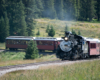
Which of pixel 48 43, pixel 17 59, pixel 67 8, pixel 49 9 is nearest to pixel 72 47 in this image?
pixel 17 59

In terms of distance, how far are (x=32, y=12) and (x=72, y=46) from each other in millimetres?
47645

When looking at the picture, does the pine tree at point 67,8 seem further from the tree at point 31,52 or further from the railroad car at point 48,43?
the tree at point 31,52

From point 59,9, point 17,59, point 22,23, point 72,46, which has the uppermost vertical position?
point 59,9

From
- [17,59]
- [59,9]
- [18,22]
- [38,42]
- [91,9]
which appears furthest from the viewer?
[59,9]

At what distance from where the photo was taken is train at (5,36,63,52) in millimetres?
35031

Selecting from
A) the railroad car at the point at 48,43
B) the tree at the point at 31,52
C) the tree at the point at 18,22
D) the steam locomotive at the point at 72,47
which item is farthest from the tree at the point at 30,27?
the steam locomotive at the point at 72,47

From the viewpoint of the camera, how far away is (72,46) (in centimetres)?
1914

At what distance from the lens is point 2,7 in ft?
226

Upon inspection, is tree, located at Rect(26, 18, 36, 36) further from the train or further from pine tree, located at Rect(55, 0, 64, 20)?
pine tree, located at Rect(55, 0, 64, 20)

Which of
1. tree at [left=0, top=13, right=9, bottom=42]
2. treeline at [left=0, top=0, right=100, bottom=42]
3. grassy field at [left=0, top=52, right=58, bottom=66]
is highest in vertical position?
treeline at [left=0, top=0, right=100, bottom=42]

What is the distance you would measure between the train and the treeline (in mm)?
17178

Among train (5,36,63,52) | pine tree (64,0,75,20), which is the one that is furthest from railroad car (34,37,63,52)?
pine tree (64,0,75,20)

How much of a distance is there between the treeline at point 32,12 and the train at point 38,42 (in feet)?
56.4

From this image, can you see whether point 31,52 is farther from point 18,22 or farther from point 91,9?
point 91,9
